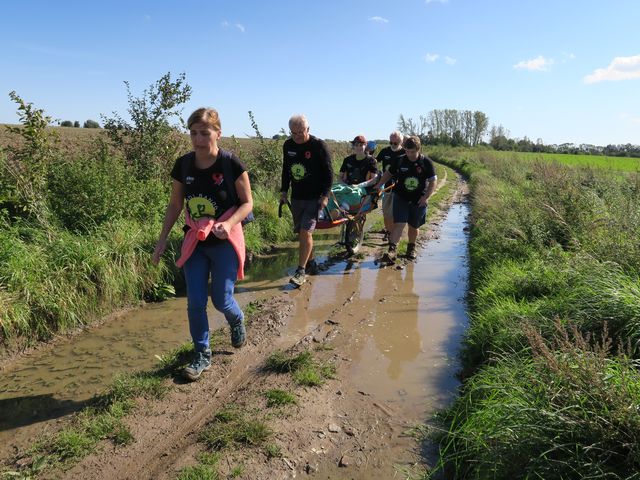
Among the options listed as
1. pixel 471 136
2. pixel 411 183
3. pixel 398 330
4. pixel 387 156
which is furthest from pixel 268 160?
pixel 471 136

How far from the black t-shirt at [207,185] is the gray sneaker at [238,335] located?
97cm

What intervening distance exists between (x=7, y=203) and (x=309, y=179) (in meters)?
4.03

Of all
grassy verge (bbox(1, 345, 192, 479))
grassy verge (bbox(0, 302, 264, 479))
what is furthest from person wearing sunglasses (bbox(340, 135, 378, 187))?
grassy verge (bbox(1, 345, 192, 479))

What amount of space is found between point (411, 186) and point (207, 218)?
15.5 ft

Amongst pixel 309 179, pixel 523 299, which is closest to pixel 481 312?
pixel 523 299

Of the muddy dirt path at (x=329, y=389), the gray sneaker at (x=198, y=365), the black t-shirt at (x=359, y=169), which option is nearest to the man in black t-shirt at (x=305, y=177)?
the muddy dirt path at (x=329, y=389)

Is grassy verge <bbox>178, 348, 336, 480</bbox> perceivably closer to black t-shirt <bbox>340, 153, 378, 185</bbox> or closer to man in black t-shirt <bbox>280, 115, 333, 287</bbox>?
man in black t-shirt <bbox>280, 115, 333, 287</bbox>

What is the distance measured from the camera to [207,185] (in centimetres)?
368

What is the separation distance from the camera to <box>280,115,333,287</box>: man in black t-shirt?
20.3ft

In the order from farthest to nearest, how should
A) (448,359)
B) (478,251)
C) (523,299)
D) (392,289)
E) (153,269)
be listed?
(478,251) → (392,289) → (153,269) → (523,299) → (448,359)

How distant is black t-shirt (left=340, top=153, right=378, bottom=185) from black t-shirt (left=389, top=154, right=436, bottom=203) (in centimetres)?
98

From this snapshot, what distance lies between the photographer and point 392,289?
21.7 feet

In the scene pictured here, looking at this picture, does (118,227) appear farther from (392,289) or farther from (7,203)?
(392,289)

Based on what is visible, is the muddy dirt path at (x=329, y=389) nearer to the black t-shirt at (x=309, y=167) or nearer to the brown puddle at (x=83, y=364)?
the brown puddle at (x=83, y=364)
